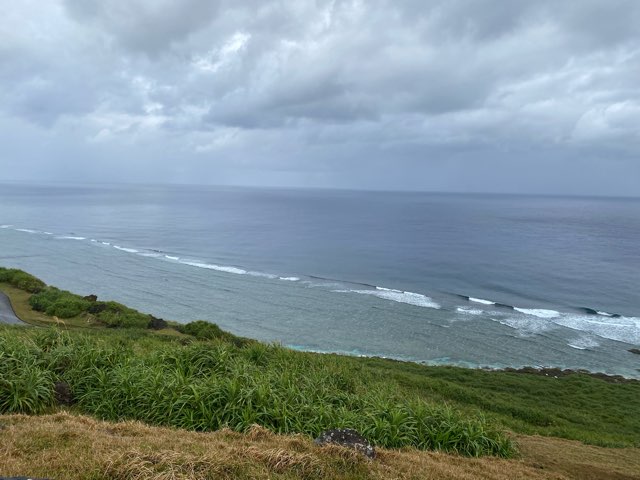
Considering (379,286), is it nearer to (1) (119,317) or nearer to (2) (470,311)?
(2) (470,311)

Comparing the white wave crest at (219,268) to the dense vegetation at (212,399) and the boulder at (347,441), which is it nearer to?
the dense vegetation at (212,399)

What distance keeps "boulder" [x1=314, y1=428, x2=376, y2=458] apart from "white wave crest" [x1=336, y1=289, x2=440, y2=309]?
39654 millimetres

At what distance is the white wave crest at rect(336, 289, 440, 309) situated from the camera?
4700 cm

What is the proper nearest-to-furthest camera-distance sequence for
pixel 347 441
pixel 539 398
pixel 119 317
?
pixel 347 441 < pixel 539 398 < pixel 119 317

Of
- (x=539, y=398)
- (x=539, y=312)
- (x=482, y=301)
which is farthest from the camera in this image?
(x=482, y=301)

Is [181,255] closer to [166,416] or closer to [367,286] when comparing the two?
[367,286]

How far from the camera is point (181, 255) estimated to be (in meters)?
71.0

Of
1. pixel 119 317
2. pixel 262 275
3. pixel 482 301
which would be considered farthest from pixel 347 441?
pixel 262 275

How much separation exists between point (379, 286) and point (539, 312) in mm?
17176

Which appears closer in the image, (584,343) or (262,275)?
(584,343)

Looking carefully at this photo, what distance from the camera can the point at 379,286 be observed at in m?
54.8

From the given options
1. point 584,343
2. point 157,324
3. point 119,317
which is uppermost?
point 119,317

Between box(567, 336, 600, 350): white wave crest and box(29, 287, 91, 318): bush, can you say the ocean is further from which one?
box(29, 287, 91, 318): bush

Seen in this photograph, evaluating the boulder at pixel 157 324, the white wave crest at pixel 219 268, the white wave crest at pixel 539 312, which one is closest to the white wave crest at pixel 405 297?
the white wave crest at pixel 539 312
